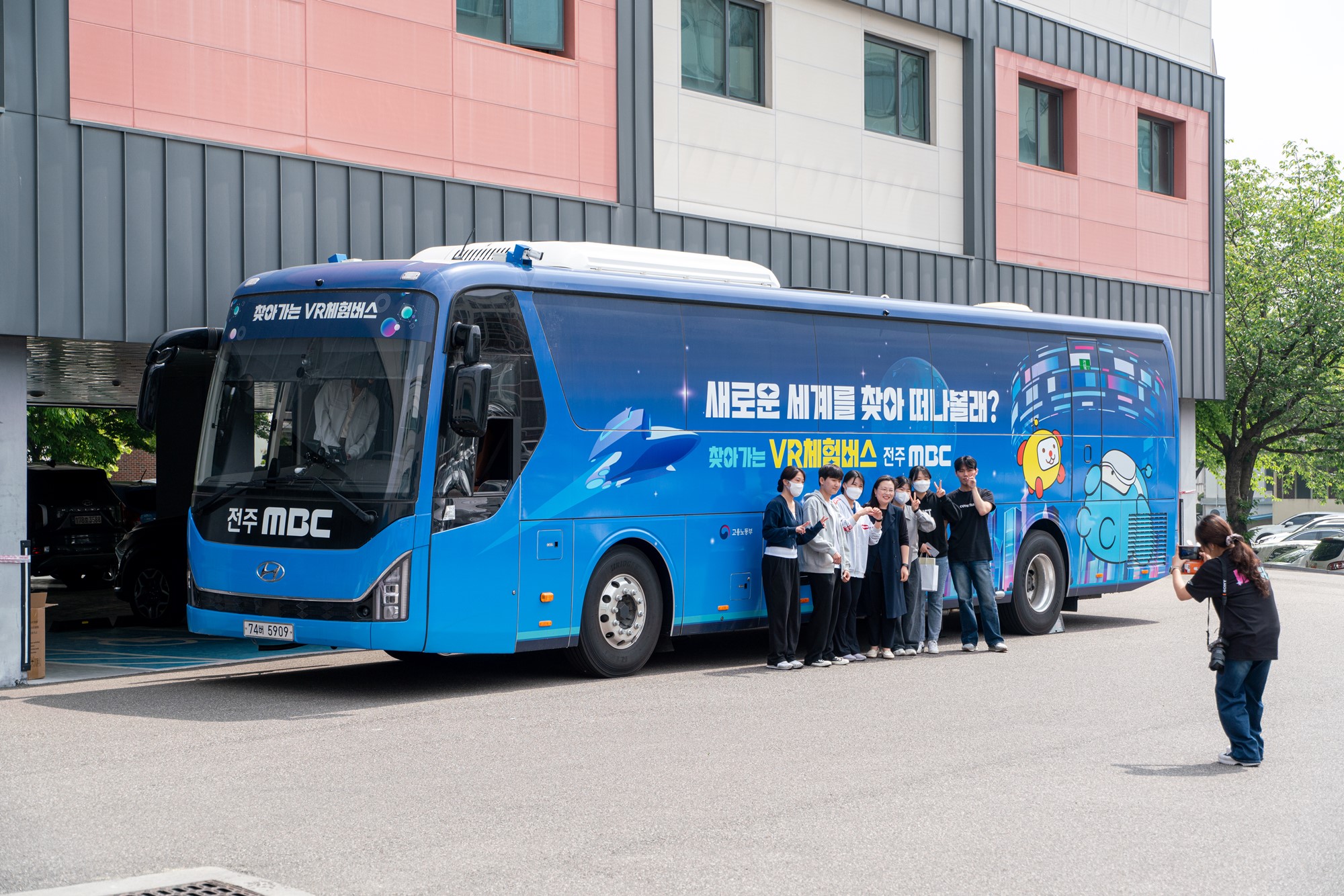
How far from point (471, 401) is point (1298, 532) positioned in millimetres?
41092

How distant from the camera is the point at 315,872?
642 centimetres

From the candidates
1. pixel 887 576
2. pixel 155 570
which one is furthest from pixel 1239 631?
pixel 155 570

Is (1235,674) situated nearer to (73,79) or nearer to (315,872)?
(315,872)

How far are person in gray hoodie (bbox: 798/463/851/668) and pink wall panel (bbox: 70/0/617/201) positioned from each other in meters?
5.49

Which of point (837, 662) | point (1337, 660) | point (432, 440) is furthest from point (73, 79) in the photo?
point (1337, 660)

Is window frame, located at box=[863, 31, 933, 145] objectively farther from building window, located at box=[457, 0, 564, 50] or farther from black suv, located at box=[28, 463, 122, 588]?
black suv, located at box=[28, 463, 122, 588]

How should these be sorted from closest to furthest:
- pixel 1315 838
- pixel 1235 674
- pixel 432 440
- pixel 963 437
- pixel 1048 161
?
pixel 1315 838 < pixel 1235 674 < pixel 432 440 < pixel 963 437 < pixel 1048 161

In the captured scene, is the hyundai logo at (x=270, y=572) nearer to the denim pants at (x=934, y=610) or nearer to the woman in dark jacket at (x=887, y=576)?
the woman in dark jacket at (x=887, y=576)

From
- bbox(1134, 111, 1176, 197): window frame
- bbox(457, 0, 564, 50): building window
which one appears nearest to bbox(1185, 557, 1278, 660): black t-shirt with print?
bbox(457, 0, 564, 50): building window

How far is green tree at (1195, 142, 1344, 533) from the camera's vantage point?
4397cm

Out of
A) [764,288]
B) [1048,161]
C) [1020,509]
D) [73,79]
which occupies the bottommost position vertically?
[1020,509]

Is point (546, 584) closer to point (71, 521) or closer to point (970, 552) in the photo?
point (970, 552)

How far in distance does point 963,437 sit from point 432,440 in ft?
22.6

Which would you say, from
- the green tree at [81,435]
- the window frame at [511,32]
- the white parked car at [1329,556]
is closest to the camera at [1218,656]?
the window frame at [511,32]
